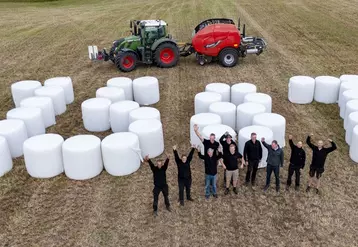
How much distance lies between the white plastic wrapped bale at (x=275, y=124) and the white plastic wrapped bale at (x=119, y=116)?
12.7 feet

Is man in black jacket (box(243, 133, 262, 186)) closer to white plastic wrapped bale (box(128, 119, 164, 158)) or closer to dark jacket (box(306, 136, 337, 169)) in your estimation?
dark jacket (box(306, 136, 337, 169))

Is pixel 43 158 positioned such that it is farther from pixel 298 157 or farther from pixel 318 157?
pixel 318 157

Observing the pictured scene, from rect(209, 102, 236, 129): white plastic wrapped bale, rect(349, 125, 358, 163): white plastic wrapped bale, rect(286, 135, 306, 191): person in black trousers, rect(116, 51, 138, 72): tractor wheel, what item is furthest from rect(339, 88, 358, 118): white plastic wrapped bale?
rect(116, 51, 138, 72): tractor wheel

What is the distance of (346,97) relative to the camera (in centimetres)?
1265

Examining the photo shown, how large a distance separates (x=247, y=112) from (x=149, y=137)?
3089 millimetres

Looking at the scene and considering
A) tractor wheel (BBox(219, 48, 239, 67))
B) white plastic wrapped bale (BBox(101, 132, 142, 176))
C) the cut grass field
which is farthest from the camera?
tractor wheel (BBox(219, 48, 239, 67))

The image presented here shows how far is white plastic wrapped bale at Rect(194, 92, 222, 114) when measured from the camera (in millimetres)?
12672

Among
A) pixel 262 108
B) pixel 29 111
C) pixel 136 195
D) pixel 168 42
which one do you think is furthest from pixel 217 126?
pixel 168 42

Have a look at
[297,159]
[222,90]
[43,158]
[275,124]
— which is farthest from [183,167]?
[222,90]

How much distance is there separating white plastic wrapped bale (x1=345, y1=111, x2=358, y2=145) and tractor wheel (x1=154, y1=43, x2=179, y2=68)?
911 cm

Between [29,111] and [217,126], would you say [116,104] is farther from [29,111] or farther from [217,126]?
[217,126]

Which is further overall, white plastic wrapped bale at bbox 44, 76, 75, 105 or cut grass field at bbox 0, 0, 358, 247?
white plastic wrapped bale at bbox 44, 76, 75, 105

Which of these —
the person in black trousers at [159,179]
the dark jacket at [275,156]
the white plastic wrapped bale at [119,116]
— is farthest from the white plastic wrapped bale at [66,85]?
the dark jacket at [275,156]

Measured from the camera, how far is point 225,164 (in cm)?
885
